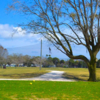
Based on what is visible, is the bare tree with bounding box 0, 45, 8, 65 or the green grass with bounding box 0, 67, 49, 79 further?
the bare tree with bounding box 0, 45, 8, 65

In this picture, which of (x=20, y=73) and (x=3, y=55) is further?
(x=3, y=55)

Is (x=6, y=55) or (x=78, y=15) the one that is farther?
(x=6, y=55)

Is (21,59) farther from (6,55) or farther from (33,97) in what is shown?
(33,97)

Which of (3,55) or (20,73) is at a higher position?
(3,55)

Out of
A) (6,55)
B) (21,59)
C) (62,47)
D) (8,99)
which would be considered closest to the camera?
(8,99)

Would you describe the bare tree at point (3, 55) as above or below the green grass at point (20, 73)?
above

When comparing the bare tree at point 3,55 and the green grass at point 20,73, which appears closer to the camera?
the green grass at point 20,73

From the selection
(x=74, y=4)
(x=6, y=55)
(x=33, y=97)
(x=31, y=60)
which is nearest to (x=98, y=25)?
(x=74, y=4)

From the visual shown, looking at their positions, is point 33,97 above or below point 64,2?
below

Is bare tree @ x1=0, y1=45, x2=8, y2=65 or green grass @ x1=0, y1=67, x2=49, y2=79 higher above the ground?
bare tree @ x1=0, y1=45, x2=8, y2=65

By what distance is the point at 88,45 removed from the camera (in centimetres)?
1457

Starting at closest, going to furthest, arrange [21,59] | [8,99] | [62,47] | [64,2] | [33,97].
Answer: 1. [8,99]
2. [33,97]
3. [64,2]
4. [62,47]
5. [21,59]

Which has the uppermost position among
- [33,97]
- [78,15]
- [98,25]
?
[78,15]

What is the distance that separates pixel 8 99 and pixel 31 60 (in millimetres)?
44339
